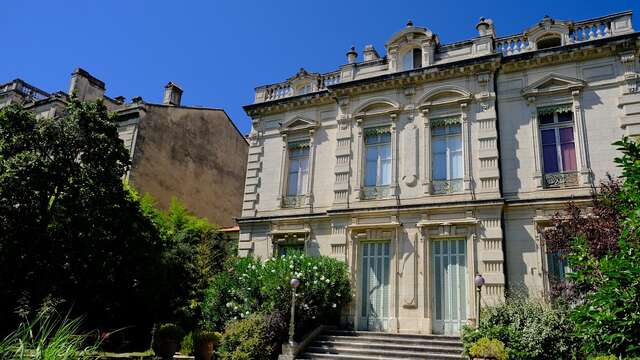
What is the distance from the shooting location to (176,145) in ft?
79.0

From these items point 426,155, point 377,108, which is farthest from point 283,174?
point 426,155

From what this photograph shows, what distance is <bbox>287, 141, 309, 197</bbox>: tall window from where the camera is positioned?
1798 cm

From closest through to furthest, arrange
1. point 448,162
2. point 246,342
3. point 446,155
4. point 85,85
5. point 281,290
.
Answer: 1. point 246,342
2. point 281,290
3. point 448,162
4. point 446,155
5. point 85,85

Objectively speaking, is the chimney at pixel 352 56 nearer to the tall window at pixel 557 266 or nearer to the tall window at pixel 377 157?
the tall window at pixel 377 157

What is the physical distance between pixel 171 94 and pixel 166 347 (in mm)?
15879

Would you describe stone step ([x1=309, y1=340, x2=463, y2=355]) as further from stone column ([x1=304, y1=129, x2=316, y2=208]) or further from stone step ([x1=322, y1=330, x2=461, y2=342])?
stone column ([x1=304, y1=129, x2=316, y2=208])

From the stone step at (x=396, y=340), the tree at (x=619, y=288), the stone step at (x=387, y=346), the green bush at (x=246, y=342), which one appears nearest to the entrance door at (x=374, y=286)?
the stone step at (x=396, y=340)

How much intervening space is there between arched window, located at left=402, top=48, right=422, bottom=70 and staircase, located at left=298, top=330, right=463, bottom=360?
881 centimetres

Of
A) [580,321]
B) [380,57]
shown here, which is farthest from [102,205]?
[580,321]

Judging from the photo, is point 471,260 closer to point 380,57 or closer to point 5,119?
point 380,57

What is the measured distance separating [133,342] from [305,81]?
11.1m

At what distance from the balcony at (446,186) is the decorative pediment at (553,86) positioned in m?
3.33

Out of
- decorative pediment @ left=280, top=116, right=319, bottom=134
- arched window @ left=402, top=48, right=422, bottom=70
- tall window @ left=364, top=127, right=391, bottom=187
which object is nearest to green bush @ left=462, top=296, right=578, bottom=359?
tall window @ left=364, top=127, right=391, bottom=187

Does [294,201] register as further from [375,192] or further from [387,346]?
[387,346]
